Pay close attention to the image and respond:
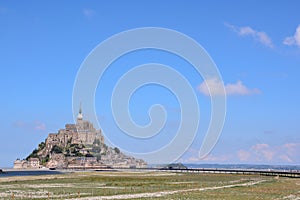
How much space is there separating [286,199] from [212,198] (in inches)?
314

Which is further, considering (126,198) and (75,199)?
(126,198)

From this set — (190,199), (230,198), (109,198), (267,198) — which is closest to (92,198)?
(109,198)

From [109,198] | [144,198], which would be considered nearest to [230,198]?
[144,198]

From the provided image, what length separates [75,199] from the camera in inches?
1845

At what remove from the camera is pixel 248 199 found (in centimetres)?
4875

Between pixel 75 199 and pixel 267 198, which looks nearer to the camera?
pixel 75 199

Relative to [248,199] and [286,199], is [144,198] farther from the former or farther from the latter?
[286,199]

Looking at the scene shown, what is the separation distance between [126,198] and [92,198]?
3947 mm

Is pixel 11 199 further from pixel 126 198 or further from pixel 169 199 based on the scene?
Answer: pixel 169 199

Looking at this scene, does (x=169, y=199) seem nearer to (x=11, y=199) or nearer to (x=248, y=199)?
(x=248, y=199)

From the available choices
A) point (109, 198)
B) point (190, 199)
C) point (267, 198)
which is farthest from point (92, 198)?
point (267, 198)

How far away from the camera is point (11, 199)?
48.3 metres

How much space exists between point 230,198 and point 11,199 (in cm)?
2324

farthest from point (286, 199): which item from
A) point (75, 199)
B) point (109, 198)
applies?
point (75, 199)
